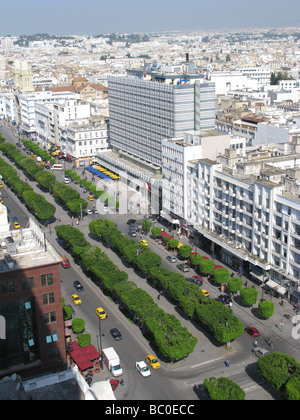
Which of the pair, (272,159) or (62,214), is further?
(62,214)

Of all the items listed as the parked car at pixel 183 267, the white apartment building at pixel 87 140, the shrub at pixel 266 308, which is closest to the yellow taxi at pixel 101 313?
the parked car at pixel 183 267

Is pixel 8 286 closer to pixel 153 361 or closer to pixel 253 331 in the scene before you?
pixel 153 361

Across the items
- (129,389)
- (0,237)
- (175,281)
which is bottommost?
(129,389)

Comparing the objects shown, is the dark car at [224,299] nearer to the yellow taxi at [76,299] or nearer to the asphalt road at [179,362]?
the asphalt road at [179,362]

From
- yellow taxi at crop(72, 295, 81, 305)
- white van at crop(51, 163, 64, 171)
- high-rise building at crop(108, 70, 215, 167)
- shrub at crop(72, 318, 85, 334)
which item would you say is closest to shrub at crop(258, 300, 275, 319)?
shrub at crop(72, 318, 85, 334)

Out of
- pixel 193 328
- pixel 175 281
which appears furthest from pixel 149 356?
pixel 175 281

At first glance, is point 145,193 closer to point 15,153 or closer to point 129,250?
point 129,250
